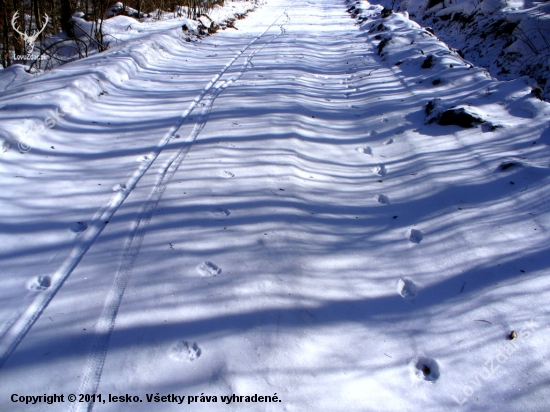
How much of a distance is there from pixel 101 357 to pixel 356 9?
56.8ft

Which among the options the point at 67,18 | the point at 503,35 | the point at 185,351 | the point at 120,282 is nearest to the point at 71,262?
the point at 120,282

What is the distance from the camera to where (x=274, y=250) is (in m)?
2.60

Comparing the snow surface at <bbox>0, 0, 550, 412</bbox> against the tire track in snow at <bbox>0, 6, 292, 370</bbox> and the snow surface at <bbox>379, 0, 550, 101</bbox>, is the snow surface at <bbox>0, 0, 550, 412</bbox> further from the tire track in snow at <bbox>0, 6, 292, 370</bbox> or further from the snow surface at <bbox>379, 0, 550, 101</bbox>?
the snow surface at <bbox>379, 0, 550, 101</bbox>

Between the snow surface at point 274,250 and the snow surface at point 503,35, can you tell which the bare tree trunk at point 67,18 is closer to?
the snow surface at point 274,250

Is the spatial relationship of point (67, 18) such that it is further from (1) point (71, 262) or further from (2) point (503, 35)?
(2) point (503, 35)

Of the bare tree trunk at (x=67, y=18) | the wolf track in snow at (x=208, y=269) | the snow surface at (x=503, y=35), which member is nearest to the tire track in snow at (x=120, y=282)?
the wolf track in snow at (x=208, y=269)

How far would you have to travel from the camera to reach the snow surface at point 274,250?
1805mm

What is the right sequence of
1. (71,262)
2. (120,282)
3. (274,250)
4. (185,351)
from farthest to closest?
(274,250)
(71,262)
(120,282)
(185,351)

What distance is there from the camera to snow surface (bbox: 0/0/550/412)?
71.1 inches

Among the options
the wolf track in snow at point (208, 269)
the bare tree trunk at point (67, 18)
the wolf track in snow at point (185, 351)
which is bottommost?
the wolf track in snow at point (185, 351)

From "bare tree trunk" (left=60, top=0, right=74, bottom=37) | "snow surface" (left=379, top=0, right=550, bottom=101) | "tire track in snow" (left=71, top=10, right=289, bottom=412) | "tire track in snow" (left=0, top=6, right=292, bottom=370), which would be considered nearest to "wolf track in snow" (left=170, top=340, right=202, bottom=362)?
"tire track in snow" (left=71, top=10, right=289, bottom=412)

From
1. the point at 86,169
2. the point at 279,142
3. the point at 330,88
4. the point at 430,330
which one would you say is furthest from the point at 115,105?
the point at 430,330

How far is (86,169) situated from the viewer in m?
3.35

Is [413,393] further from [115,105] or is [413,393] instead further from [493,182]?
[115,105]
